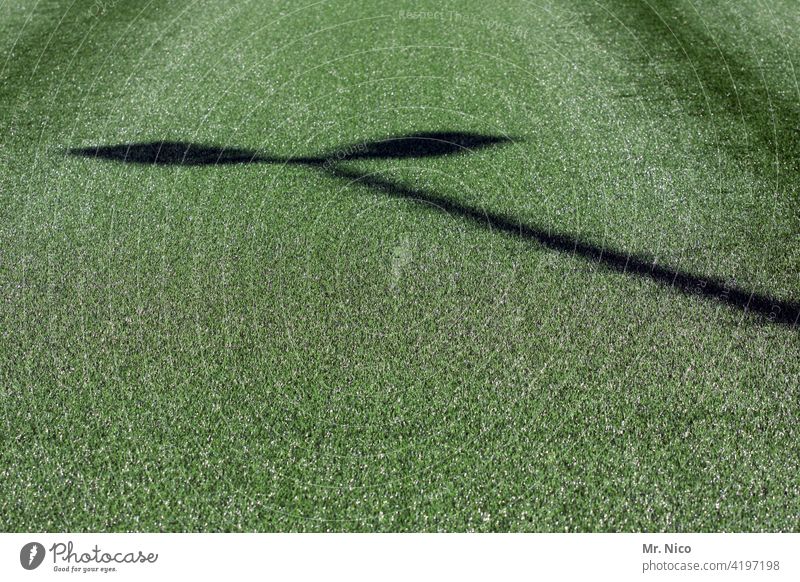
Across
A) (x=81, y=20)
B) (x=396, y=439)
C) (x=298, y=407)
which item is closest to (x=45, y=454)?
(x=298, y=407)

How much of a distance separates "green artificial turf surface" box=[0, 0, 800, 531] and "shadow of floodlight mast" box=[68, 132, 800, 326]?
0.03 metres

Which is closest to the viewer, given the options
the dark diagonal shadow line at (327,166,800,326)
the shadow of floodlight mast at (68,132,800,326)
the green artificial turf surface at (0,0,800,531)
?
the green artificial turf surface at (0,0,800,531)

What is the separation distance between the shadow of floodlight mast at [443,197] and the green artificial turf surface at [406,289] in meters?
0.03

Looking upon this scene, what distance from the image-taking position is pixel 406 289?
6504mm

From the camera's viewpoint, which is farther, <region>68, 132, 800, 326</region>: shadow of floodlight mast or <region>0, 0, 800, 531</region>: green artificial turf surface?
<region>68, 132, 800, 326</region>: shadow of floodlight mast

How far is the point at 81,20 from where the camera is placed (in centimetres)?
1270

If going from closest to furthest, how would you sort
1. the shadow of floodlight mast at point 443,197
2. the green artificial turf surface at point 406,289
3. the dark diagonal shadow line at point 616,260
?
the green artificial turf surface at point 406,289 < the dark diagonal shadow line at point 616,260 < the shadow of floodlight mast at point 443,197

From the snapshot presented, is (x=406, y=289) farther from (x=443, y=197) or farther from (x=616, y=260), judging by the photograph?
(x=616, y=260)

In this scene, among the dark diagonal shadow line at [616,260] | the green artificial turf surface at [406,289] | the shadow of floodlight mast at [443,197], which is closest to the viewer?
the green artificial turf surface at [406,289]

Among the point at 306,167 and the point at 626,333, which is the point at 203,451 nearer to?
the point at 626,333

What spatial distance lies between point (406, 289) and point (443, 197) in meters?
1.55

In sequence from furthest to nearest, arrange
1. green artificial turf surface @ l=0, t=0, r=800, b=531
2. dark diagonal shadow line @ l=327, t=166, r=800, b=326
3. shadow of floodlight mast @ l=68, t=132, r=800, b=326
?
shadow of floodlight mast @ l=68, t=132, r=800, b=326 → dark diagonal shadow line @ l=327, t=166, r=800, b=326 → green artificial turf surface @ l=0, t=0, r=800, b=531

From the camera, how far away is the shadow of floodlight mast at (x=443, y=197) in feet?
20.9

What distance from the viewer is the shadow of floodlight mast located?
20.9 feet
